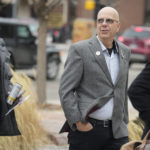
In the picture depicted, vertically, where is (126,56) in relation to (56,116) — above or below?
above

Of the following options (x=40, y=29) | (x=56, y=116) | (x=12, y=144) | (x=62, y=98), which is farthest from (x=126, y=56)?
(x=40, y=29)

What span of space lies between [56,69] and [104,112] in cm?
1207

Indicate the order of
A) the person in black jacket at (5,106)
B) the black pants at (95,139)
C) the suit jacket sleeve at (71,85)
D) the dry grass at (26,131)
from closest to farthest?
the suit jacket sleeve at (71,85)
the black pants at (95,139)
the person in black jacket at (5,106)
the dry grass at (26,131)

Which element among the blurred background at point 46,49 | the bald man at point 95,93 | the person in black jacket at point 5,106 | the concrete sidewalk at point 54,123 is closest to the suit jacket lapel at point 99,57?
the bald man at point 95,93

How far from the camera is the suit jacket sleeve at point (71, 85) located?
3426 mm

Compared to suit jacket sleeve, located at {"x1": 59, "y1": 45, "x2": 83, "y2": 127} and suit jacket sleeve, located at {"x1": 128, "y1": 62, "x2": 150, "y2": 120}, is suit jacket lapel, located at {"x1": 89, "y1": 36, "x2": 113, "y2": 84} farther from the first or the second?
suit jacket sleeve, located at {"x1": 128, "y1": 62, "x2": 150, "y2": 120}

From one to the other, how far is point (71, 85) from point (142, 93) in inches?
24.2

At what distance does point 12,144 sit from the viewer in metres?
5.46

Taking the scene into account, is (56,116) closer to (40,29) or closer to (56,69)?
(40,29)

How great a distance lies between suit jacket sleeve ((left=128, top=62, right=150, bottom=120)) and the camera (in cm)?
308

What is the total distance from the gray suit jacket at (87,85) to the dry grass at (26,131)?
6.62ft

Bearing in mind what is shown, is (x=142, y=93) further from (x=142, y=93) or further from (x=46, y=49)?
(x=46, y=49)

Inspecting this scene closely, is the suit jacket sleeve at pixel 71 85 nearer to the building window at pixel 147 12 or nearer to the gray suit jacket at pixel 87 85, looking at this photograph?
the gray suit jacket at pixel 87 85

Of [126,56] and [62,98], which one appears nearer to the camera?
[62,98]
